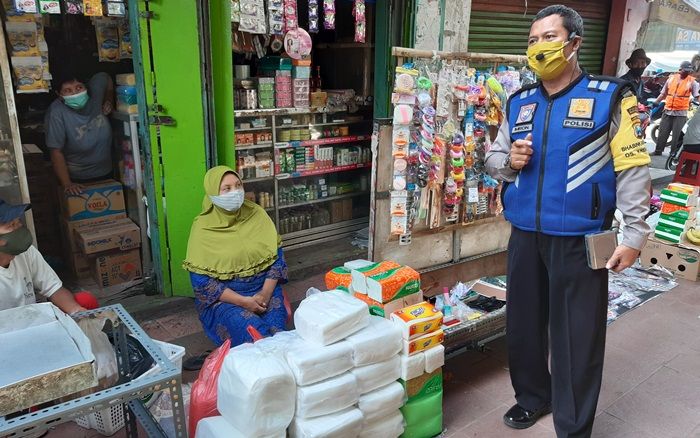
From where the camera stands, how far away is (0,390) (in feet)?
5.00

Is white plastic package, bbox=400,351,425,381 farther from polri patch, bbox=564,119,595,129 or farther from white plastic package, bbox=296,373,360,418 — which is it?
polri patch, bbox=564,119,595,129

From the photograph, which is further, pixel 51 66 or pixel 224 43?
pixel 51 66

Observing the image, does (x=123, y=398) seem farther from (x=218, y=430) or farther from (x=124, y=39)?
(x=124, y=39)

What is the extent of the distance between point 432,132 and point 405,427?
1.74m

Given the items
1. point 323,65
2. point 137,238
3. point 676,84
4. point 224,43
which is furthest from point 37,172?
point 676,84

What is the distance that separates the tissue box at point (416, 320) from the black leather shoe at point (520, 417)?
0.71 m

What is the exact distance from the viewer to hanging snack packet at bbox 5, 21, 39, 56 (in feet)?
11.1

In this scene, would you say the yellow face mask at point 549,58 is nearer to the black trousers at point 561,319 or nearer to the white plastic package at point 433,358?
the black trousers at point 561,319

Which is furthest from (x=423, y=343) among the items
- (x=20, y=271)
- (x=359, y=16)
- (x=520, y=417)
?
(x=359, y=16)

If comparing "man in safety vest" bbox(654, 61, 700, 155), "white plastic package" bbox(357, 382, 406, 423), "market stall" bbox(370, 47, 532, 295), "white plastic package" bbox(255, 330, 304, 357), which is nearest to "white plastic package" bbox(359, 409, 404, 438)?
"white plastic package" bbox(357, 382, 406, 423)

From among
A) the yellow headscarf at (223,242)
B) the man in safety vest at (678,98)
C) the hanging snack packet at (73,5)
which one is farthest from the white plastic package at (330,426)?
the man in safety vest at (678,98)

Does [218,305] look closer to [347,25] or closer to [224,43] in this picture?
[224,43]

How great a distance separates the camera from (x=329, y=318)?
2.29 m

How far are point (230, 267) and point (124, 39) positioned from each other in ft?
7.20
